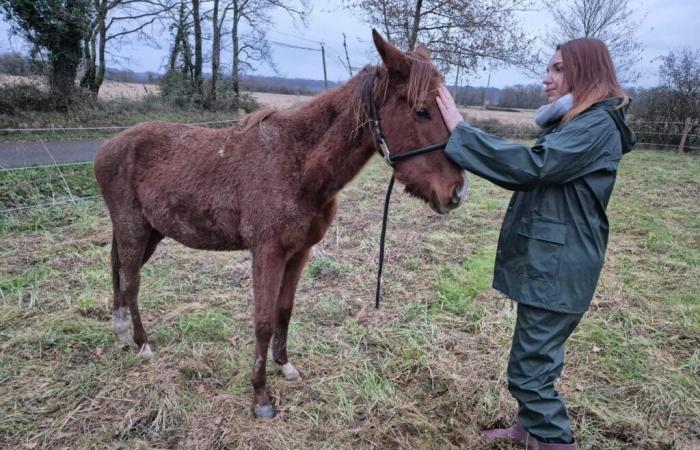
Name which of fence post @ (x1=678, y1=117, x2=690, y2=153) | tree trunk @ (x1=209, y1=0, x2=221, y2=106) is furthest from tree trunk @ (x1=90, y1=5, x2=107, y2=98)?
fence post @ (x1=678, y1=117, x2=690, y2=153)

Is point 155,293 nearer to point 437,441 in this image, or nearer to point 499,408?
point 437,441

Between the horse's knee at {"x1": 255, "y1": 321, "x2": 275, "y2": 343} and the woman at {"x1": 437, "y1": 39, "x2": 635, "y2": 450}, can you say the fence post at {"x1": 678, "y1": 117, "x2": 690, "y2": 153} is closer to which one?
the woman at {"x1": 437, "y1": 39, "x2": 635, "y2": 450}

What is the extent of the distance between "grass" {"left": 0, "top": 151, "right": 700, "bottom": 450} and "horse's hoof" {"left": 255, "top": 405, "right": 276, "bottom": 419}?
2.2 inches

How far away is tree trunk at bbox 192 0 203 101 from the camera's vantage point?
58.9 feet

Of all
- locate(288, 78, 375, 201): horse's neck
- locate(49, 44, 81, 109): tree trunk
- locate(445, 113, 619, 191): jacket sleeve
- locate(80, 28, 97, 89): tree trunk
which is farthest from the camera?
locate(80, 28, 97, 89): tree trunk

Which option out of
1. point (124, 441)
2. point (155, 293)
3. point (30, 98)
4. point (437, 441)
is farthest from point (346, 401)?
point (30, 98)

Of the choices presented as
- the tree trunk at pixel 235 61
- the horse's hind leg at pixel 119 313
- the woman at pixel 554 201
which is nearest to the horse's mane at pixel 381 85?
the woman at pixel 554 201

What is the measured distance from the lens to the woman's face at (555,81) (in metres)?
1.97

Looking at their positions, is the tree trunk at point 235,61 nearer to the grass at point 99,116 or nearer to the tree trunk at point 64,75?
the grass at point 99,116

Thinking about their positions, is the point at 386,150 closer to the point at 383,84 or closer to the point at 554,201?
the point at 383,84

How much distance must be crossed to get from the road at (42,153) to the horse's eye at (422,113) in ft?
23.2

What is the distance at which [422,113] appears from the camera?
6.76 feet

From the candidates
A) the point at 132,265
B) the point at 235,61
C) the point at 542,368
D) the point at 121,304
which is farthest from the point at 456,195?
the point at 235,61

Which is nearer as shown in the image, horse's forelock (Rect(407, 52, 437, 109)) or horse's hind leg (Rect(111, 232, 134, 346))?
horse's forelock (Rect(407, 52, 437, 109))
